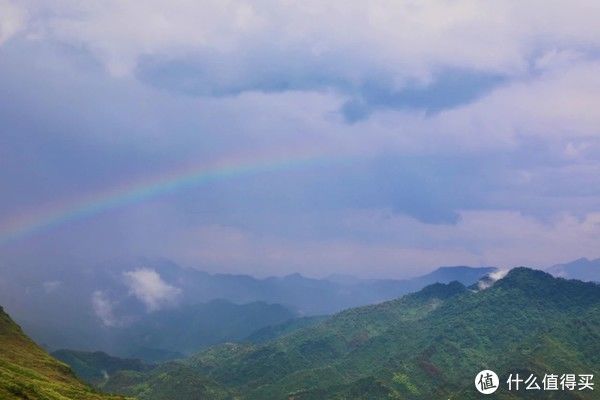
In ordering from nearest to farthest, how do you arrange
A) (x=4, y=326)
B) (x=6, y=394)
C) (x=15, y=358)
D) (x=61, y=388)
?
(x=6, y=394), (x=61, y=388), (x=15, y=358), (x=4, y=326)

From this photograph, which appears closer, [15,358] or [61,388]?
[61,388]

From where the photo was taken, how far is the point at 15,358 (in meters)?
161

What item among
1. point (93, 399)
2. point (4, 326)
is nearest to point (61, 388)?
point (93, 399)

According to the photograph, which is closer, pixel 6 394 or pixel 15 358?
pixel 6 394

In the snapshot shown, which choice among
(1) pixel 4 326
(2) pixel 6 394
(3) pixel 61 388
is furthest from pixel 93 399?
(1) pixel 4 326

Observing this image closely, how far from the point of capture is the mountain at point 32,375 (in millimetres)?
98250

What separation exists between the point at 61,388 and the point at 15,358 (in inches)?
1733

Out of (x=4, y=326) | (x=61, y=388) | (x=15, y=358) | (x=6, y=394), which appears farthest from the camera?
(x=4, y=326)

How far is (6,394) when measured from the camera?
90688 mm

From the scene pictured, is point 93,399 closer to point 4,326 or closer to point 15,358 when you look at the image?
point 15,358

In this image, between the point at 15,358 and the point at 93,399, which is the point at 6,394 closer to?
the point at 93,399

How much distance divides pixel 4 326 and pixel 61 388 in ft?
289

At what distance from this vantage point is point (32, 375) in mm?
131750

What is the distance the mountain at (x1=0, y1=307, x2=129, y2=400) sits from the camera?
9825 cm
